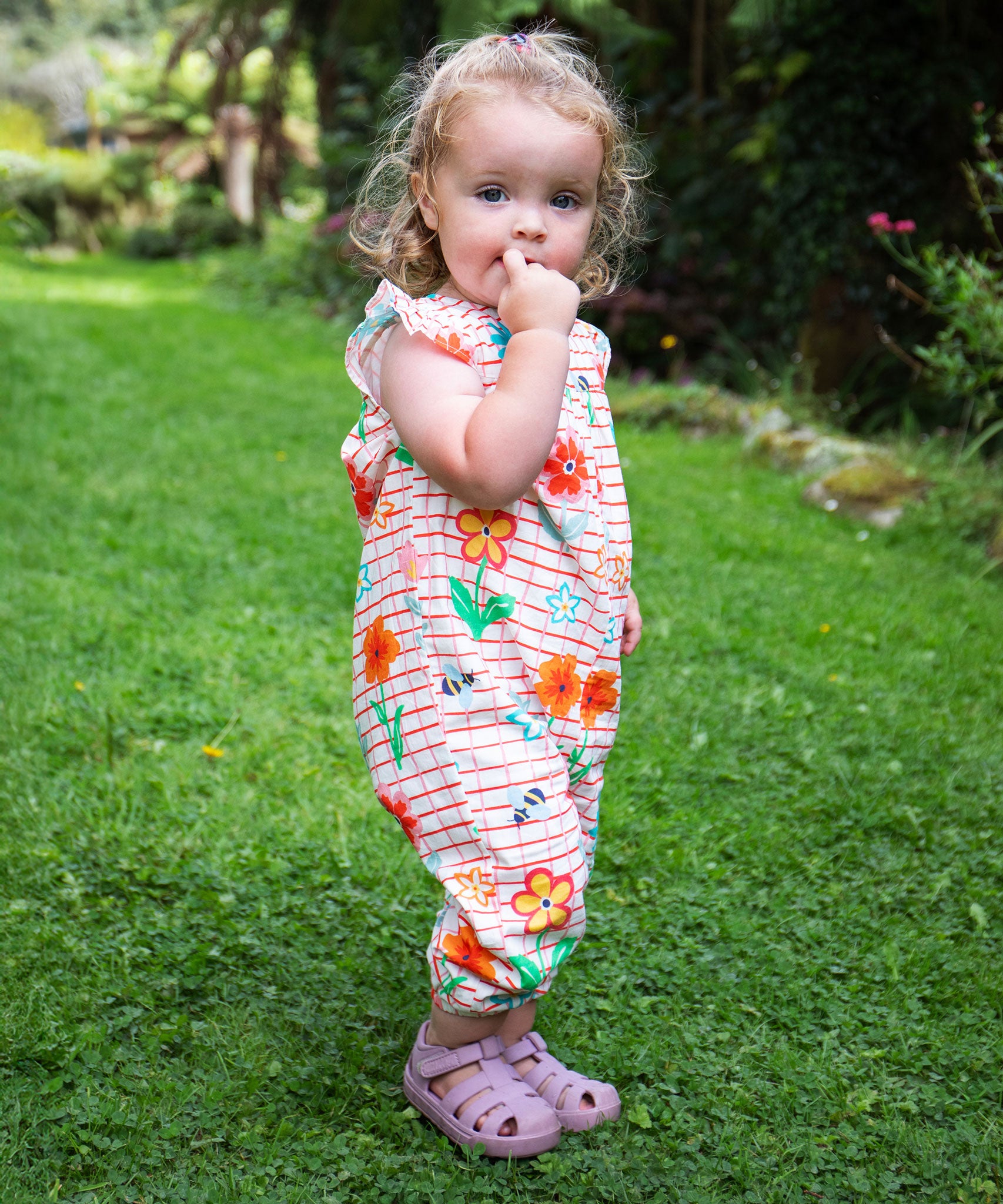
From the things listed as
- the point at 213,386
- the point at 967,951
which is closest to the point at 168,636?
the point at 967,951

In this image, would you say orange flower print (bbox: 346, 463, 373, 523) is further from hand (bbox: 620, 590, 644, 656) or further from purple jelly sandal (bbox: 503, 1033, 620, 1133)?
purple jelly sandal (bbox: 503, 1033, 620, 1133)

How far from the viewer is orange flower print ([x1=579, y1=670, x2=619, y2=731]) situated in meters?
1.51

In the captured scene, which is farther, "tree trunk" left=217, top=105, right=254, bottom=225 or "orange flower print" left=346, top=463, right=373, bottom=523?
"tree trunk" left=217, top=105, right=254, bottom=225

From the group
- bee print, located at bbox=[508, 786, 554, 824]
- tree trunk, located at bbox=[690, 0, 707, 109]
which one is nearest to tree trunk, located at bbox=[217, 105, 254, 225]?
tree trunk, located at bbox=[690, 0, 707, 109]

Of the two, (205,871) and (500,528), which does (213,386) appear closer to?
(205,871)

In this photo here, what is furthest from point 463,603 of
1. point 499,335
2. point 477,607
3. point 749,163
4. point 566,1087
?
point 749,163

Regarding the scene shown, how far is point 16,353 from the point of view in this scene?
6918 millimetres

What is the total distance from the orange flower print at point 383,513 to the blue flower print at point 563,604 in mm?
252

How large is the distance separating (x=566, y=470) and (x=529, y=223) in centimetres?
32

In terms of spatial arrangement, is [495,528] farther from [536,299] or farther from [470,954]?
[470,954]

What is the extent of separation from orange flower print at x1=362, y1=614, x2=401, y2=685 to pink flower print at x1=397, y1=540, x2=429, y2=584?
0.30ft

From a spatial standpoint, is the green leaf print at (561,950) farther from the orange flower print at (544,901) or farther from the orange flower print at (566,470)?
the orange flower print at (566,470)

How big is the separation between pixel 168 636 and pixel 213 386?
387 cm

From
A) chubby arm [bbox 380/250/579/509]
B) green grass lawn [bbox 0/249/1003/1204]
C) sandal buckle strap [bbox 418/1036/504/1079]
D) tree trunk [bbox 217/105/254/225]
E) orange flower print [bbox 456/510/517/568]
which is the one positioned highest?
chubby arm [bbox 380/250/579/509]
